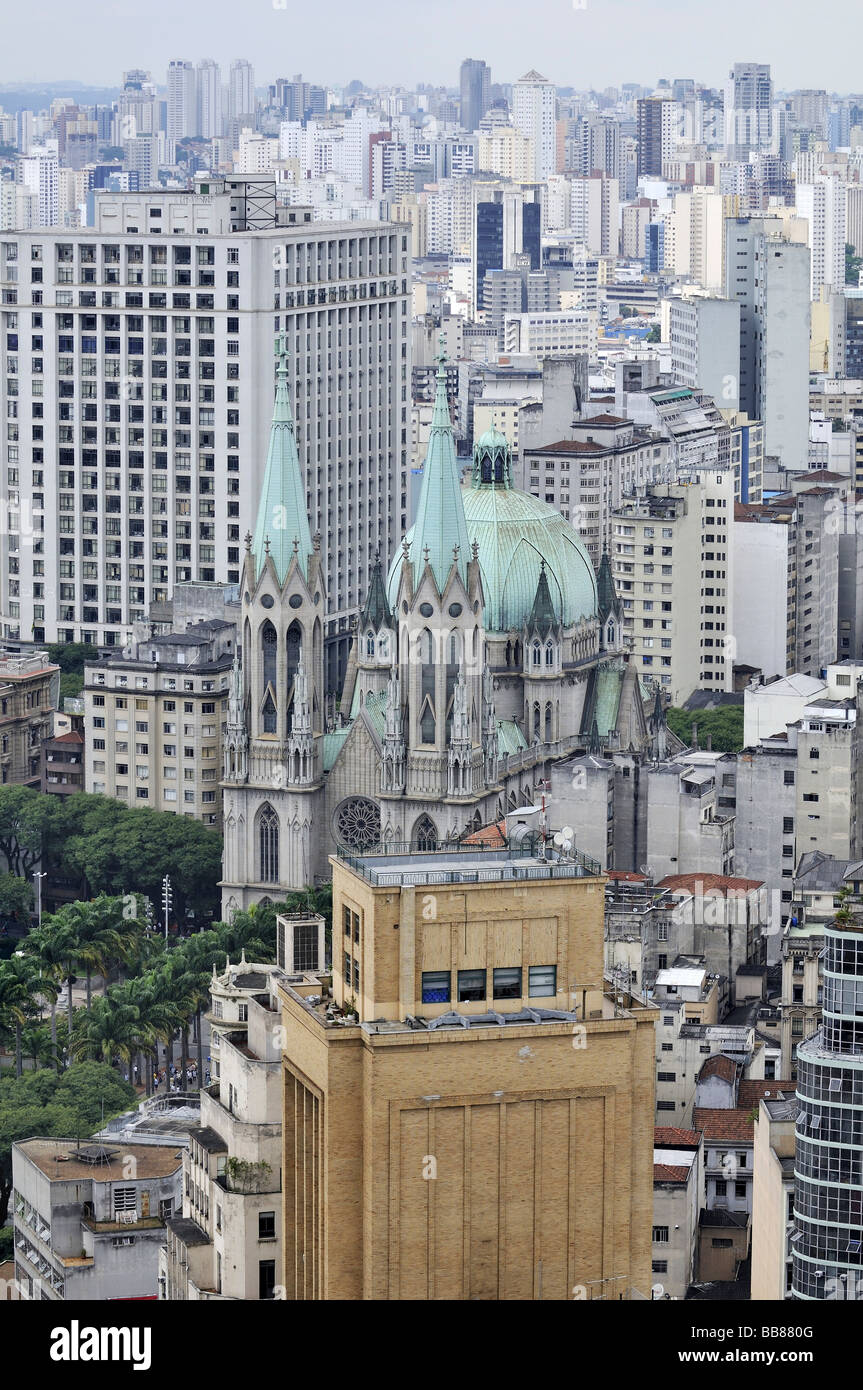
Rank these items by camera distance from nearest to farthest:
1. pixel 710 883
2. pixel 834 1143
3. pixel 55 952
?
pixel 834 1143, pixel 55 952, pixel 710 883

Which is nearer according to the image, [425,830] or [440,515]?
[440,515]

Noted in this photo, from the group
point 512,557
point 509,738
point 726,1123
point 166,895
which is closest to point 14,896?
point 166,895

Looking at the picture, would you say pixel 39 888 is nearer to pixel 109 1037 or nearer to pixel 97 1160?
pixel 109 1037

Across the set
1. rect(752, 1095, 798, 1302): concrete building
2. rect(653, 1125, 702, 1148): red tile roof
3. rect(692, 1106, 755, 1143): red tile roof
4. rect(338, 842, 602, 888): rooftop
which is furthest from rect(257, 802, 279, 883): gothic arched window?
rect(338, 842, 602, 888): rooftop

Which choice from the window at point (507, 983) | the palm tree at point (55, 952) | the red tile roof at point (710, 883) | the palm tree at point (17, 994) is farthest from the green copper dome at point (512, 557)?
the window at point (507, 983)

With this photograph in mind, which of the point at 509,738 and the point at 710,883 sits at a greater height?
the point at 509,738
